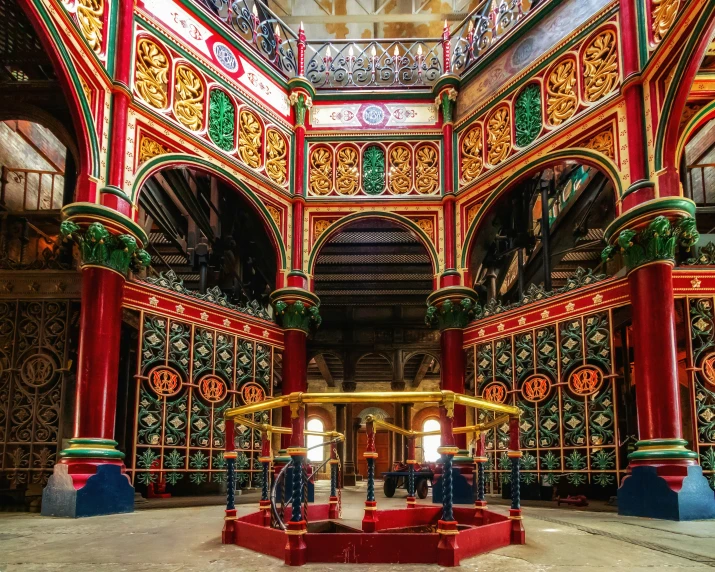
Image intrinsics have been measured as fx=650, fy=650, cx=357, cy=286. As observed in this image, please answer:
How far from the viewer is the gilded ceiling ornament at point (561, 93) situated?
11.1m

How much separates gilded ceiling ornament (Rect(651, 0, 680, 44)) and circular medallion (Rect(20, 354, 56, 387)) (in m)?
9.92

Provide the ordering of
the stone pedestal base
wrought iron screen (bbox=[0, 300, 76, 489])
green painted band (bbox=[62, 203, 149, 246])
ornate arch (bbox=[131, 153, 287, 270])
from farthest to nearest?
ornate arch (bbox=[131, 153, 287, 270])
wrought iron screen (bbox=[0, 300, 76, 489])
green painted band (bbox=[62, 203, 149, 246])
the stone pedestal base

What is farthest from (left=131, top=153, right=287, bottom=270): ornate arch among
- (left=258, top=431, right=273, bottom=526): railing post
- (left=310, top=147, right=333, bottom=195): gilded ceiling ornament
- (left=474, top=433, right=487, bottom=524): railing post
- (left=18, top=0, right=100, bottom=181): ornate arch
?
(left=474, top=433, right=487, bottom=524): railing post

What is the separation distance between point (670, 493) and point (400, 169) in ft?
27.2

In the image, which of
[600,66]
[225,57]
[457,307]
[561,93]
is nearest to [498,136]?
[561,93]

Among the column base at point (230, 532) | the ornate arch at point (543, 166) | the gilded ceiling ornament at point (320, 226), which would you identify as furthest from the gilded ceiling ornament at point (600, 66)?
the column base at point (230, 532)

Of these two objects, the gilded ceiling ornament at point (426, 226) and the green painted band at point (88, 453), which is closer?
the green painted band at point (88, 453)

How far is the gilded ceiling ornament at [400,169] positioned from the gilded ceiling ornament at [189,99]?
417 cm

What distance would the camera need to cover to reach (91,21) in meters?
9.42

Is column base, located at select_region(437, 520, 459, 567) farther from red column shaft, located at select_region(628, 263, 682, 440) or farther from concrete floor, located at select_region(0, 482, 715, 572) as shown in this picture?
red column shaft, located at select_region(628, 263, 682, 440)

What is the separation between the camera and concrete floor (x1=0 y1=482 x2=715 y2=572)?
4.39 meters

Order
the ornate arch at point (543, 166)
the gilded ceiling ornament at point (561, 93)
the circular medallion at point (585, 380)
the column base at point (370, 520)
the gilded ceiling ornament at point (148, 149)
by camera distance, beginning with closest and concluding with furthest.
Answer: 1. the column base at point (370, 520)
2. the circular medallion at point (585, 380)
3. the ornate arch at point (543, 166)
4. the gilded ceiling ornament at point (148, 149)
5. the gilded ceiling ornament at point (561, 93)

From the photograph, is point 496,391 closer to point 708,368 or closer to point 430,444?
point 708,368

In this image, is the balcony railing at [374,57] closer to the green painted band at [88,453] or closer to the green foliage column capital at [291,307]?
the green foliage column capital at [291,307]
